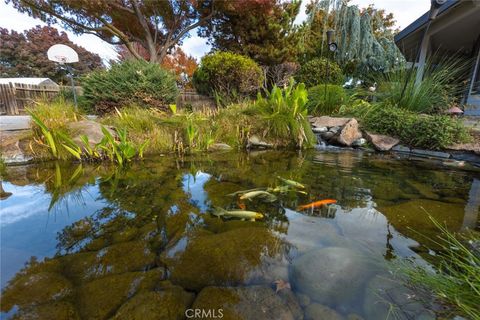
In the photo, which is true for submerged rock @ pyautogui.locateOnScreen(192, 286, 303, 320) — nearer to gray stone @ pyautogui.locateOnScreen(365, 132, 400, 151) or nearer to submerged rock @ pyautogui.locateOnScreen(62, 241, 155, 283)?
submerged rock @ pyautogui.locateOnScreen(62, 241, 155, 283)

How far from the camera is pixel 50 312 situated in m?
0.91

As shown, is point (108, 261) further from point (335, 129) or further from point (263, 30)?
point (263, 30)

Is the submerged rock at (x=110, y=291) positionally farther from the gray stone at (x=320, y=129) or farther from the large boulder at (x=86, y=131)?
the gray stone at (x=320, y=129)

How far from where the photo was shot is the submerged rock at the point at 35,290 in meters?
0.96

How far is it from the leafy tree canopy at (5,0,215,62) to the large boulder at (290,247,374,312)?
11013 millimetres

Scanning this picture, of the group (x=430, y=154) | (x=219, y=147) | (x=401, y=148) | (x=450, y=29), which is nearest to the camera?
(x=430, y=154)

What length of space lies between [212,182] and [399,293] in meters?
1.96

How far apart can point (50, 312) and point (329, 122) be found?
17.8 feet

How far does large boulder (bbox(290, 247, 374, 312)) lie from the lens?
1.03 m

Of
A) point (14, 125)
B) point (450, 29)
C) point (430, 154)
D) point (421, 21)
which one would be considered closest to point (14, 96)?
point (14, 125)

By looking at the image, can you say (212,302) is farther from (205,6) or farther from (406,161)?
A: (205,6)

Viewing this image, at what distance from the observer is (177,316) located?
923 millimetres

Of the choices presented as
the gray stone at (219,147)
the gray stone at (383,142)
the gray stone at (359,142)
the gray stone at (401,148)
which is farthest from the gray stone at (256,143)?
the gray stone at (401,148)

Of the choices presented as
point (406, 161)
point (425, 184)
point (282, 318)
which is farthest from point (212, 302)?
point (406, 161)
